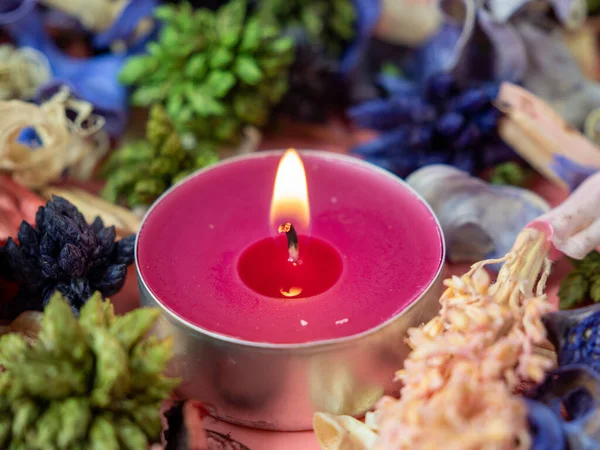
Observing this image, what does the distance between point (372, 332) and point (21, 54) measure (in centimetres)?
56

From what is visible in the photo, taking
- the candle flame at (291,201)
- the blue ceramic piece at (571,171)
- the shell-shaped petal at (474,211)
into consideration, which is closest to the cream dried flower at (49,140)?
the candle flame at (291,201)

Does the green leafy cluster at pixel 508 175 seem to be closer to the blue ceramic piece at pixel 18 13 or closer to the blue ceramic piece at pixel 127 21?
the blue ceramic piece at pixel 127 21

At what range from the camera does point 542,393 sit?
426 millimetres

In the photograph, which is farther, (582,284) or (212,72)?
(212,72)

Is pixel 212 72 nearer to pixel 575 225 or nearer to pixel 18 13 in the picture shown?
pixel 18 13

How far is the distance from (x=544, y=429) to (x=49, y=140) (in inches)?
20.4

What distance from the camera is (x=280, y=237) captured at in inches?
21.9

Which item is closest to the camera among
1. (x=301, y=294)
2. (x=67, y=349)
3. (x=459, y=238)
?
(x=67, y=349)

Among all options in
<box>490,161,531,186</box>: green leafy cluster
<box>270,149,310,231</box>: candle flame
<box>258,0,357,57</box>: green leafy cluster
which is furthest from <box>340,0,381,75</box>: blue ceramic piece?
<box>270,149,310,231</box>: candle flame

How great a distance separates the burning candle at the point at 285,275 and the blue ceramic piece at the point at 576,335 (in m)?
0.09

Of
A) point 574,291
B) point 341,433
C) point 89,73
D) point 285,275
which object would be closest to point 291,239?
point 285,275

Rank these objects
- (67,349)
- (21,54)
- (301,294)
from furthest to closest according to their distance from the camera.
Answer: (21,54), (301,294), (67,349)

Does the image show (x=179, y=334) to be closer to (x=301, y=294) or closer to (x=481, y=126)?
(x=301, y=294)

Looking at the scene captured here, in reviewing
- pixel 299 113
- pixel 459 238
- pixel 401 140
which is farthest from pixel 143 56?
pixel 459 238
